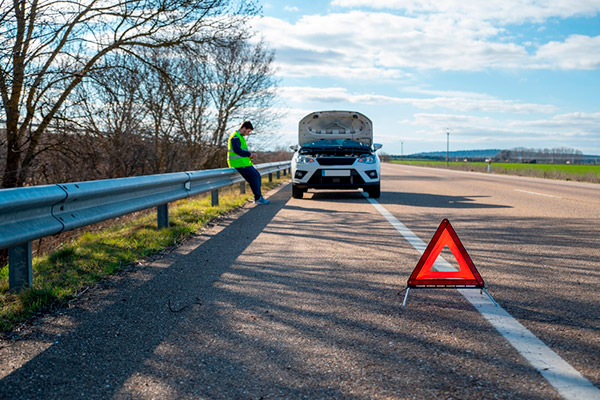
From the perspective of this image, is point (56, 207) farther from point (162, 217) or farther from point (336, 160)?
point (336, 160)

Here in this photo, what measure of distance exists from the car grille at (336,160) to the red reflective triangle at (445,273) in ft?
29.4

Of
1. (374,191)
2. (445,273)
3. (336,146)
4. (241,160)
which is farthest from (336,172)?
(445,273)

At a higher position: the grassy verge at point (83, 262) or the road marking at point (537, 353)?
the grassy verge at point (83, 262)

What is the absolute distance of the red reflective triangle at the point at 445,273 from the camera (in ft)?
13.8

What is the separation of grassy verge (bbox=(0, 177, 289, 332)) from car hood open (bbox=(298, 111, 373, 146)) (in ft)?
23.3

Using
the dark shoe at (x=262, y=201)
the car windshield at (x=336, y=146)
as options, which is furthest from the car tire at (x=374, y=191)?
the dark shoe at (x=262, y=201)

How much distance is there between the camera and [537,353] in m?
3.01

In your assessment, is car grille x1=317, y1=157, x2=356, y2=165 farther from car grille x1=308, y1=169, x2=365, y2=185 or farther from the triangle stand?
the triangle stand

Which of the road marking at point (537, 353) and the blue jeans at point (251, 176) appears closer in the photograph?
the road marking at point (537, 353)

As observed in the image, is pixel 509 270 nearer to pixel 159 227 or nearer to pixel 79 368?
pixel 79 368

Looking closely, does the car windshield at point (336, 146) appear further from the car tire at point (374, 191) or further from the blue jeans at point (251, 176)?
the blue jeans at point (251, 176)

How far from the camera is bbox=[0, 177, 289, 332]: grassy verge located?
3.99 m

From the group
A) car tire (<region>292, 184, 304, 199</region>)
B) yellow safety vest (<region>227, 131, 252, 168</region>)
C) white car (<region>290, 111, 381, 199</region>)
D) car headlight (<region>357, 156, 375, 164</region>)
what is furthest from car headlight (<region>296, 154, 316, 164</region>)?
yellow safety vest (<region>227, 131, 252, 168</region>)

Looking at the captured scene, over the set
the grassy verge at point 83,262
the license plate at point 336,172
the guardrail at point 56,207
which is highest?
the license plate at point 336,172
